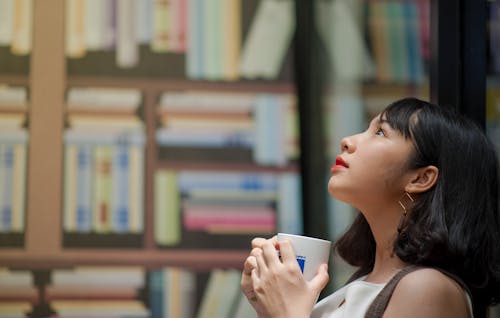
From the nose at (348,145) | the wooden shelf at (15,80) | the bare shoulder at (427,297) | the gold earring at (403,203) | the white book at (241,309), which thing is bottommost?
the white book at (241,309)

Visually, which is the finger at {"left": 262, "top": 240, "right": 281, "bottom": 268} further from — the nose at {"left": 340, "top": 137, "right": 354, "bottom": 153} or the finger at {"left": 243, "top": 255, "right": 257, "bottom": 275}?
the nose at {"left": 340, "top": 137, "right": 354, "bottom": 153}

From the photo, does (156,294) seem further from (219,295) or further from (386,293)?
(386,293)

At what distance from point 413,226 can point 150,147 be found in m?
1.46

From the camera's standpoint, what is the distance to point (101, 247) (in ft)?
8.51

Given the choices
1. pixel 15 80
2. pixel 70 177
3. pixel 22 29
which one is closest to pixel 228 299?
pixel 70 177

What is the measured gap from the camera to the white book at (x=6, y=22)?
262 centimetres

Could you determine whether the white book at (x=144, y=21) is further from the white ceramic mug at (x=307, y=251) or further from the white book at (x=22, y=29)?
the white ceramic mug at (x=307, y=251)

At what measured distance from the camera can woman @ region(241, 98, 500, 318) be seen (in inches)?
49.5

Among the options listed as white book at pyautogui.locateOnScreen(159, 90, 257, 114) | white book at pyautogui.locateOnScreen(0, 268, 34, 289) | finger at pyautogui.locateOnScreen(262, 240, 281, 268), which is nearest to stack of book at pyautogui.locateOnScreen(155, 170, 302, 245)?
white book at pyautogui.locateOnScreen(159, 90, 257, 114)

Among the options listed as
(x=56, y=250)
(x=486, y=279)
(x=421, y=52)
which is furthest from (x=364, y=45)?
(x=56, y=250)

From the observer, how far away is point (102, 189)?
261 centimetres

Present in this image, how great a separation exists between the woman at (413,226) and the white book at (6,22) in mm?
1590

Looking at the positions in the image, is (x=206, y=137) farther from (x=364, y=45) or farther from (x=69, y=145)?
(x=364, y=45)

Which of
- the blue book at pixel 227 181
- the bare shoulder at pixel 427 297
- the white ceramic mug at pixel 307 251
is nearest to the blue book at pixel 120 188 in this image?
the blue book at pixel 227 181
